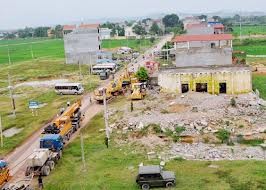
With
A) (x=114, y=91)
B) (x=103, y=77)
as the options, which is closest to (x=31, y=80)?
(x=103, y=77)

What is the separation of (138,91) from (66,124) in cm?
1169

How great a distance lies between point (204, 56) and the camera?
46500 millimetres

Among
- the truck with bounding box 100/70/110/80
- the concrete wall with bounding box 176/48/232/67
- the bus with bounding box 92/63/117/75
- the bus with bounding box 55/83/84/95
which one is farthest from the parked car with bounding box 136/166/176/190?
the bus with bounding box 92/63/117/75

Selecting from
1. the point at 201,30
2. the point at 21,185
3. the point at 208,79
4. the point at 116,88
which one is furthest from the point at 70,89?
the point at 201,30

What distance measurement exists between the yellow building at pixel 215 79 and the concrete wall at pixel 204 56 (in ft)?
16.2

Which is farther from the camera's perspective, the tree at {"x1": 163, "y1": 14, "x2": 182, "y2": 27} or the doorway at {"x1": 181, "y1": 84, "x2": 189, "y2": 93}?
the tree at {"x1": 163, "y1": 14, "x2": 182, "y2": 27}

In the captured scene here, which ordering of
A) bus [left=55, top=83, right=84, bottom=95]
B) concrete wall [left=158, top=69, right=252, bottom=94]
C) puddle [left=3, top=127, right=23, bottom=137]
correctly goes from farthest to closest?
bus [left=55, top=83, right=84, bottom=95]
concrete wall [left=158, top=69, right=252, bottom=94]
puddle [left=3, top=127, right=23, bottom=137]

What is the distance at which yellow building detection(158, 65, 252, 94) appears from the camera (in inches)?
1622

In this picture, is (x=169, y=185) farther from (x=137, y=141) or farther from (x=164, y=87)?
(x=164, y=87)

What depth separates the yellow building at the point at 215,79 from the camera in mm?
41188

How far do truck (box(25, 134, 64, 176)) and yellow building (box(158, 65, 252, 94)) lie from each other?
643 inches

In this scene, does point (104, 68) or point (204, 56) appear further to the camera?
point (104, 68)

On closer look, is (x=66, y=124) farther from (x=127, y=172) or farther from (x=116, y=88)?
(x=116, y=88)

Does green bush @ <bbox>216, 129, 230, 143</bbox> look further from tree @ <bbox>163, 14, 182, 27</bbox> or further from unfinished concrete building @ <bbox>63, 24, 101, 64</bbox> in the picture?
tree @ <bbox>163, 14, 182, 27</bbox>
